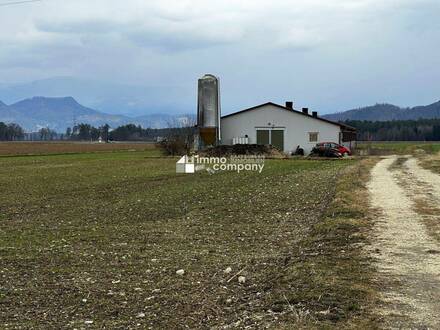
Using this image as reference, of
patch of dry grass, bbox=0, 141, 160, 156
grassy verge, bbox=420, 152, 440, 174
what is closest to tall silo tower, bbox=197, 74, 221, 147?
grassy verge, bbox=420, 152, 440, 174

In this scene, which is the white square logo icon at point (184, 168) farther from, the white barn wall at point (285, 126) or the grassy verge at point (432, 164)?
the white barn wall at point (285, 126)

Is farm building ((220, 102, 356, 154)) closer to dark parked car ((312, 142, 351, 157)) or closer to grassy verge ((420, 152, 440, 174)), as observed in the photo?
dark parked car ((312, 142, 351, 157))

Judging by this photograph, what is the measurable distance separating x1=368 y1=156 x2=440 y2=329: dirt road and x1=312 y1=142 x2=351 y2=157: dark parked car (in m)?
35.1

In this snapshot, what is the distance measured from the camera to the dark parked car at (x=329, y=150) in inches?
1987

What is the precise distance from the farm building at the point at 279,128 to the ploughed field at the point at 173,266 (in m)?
39.8

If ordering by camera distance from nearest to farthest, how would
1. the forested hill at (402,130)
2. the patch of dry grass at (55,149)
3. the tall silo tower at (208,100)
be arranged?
1. the tall silo tower at (208,100)
2. the patch of dry grass at (55,149)
3. the forested hill at (402,130)

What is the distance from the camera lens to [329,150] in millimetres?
50812

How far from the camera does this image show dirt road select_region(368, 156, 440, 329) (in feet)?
17.7

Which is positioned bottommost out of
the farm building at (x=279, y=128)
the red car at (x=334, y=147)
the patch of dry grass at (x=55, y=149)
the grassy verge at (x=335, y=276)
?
the grassy verge at (x=335, y=276)

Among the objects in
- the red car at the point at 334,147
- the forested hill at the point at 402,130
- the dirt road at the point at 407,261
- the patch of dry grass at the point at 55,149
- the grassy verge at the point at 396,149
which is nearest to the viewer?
the dirt road at the point at 407,261

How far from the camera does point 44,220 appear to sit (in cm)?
1312

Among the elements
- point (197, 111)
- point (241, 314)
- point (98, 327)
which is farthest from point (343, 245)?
point (197, 111)

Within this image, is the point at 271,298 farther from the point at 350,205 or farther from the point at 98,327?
the point at 350,205

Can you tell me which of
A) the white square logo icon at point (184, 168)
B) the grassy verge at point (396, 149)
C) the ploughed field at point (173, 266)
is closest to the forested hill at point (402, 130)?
the grassy verge at point (396, 149)
